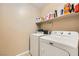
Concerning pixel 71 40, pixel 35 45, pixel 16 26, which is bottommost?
pixel 35 45

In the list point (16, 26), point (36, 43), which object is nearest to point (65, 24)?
point (36, 43)

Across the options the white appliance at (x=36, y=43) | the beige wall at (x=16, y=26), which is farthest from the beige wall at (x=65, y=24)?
the beige wall at (x=16, y=26)

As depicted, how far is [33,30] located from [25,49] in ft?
3.05

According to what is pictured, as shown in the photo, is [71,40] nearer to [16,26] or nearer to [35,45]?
[35,45]

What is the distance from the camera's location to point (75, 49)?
113cm

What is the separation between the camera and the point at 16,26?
12.3 feet

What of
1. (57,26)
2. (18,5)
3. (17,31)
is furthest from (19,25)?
(57,26)

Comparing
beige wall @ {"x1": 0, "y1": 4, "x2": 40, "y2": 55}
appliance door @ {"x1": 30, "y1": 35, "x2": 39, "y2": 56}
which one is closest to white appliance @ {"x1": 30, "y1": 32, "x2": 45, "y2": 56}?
appliance door @ {"x1": 30, "y1": 35, "x2": 39, "y2": 56}

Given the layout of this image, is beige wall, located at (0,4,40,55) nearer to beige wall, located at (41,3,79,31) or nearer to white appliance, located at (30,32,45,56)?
white appliance, located at (30,32,45,56)

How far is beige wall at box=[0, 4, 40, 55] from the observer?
11.7ft

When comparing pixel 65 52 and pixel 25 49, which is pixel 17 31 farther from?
pixel 65 52

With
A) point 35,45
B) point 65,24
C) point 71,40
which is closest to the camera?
point 71,40

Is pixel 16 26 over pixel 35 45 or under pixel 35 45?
over

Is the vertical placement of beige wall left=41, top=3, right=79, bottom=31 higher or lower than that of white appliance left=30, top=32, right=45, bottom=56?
higher
